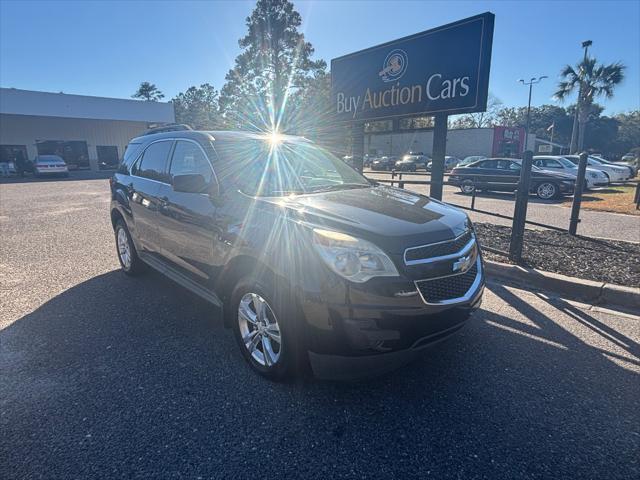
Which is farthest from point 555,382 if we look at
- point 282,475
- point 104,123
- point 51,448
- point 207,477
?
point 104,123

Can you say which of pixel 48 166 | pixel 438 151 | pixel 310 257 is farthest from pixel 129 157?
pixel 48 166

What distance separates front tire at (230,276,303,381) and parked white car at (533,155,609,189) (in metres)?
15.2

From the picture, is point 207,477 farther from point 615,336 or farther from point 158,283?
point 615,336

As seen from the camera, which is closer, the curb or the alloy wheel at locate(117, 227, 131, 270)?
the curb

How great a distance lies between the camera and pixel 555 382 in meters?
2.75

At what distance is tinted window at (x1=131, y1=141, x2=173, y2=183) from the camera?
13.4ft

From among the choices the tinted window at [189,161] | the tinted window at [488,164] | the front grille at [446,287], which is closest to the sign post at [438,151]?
the front grille at [446,287]

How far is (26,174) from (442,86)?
35.5 metres

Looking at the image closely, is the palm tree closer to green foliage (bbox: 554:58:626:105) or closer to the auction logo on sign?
green foliage (bbox: 554:58:626:105)

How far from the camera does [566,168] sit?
1435 cm

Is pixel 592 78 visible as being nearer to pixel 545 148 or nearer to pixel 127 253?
pixel 545 148

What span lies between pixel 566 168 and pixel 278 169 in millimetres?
14975

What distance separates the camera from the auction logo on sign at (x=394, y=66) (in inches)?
242

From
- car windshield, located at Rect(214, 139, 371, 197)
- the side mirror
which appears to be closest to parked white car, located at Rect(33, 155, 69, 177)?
car windshield, located at Rect(214, 139, 371, 197)
